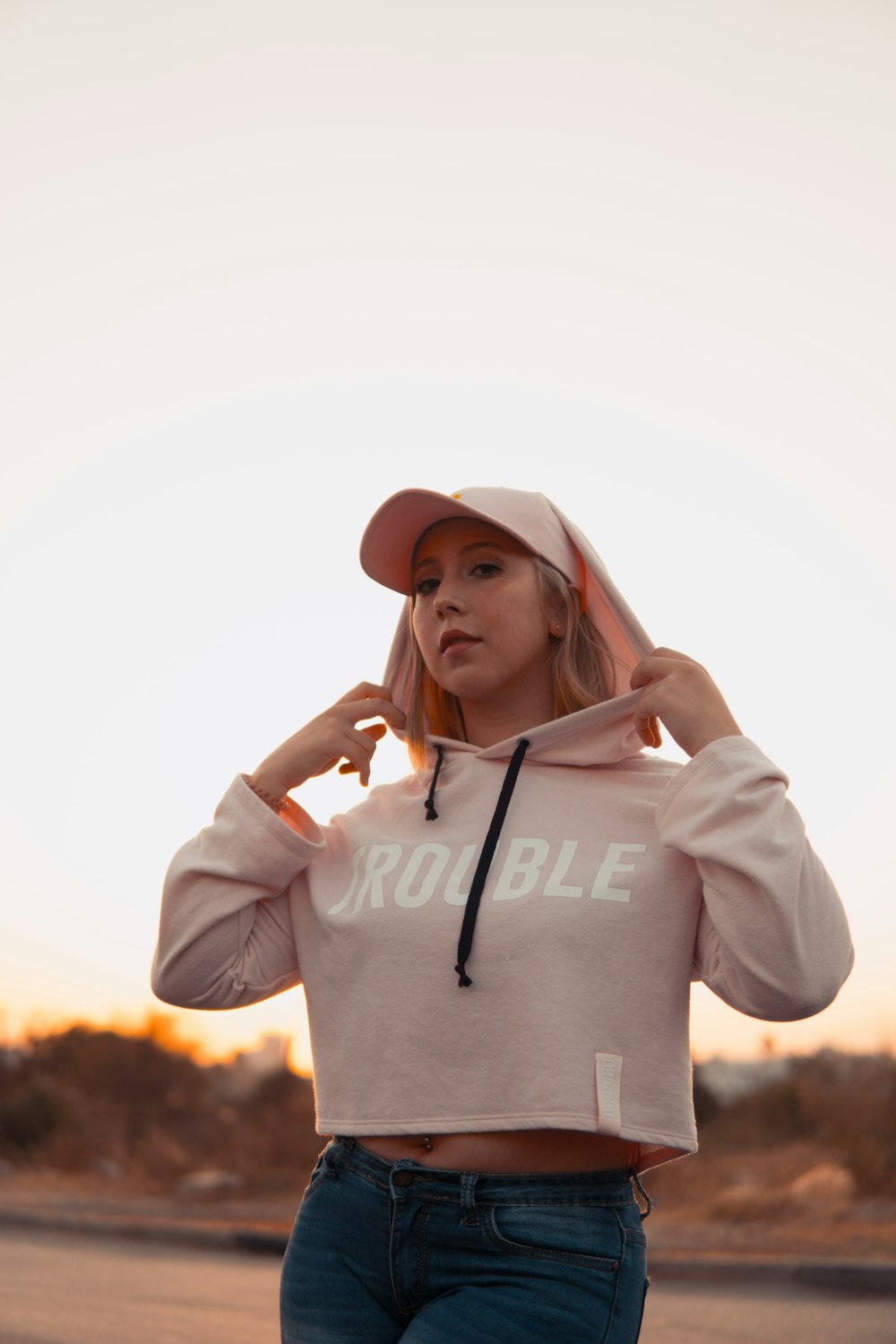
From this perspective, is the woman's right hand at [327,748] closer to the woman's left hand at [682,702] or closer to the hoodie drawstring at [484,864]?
the hoodie drawstring at [484,864]

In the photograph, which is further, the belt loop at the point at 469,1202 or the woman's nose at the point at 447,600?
the woman's nose at the point at 447,600

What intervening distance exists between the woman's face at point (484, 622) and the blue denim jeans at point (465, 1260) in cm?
96

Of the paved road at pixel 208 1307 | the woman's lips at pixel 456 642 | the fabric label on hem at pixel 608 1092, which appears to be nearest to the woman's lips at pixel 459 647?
the woman's lips at pixel 456 642

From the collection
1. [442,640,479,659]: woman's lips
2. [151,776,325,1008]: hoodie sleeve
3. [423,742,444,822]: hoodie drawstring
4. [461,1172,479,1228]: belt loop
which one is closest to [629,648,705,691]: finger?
[442,640,479,659]: woman's lips

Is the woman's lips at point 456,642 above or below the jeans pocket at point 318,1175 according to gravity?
above

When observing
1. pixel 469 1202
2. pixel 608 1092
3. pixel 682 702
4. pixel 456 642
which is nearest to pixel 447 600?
pixel 456 642

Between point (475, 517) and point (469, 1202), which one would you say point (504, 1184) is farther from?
point (475, 517)

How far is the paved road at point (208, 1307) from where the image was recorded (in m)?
5.96

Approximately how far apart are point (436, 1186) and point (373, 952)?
0.43m

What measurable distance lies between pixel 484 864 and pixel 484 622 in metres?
0.54

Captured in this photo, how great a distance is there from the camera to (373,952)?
2.53m

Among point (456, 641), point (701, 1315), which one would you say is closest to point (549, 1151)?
point (456, 641)

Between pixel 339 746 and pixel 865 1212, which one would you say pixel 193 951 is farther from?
pixel 865 1212

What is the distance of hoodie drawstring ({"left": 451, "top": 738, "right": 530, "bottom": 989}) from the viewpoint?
94.9 inches
